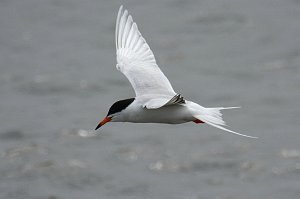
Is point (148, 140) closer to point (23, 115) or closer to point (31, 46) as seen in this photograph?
point (23, 115)

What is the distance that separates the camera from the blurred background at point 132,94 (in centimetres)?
1361

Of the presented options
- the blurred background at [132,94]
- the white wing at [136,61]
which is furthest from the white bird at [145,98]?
the blurred background at [132,94]

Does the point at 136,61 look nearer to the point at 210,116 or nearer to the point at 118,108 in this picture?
the point at 118,108

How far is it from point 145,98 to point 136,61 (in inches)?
47.6

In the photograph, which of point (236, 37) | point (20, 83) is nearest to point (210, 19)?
point (236, 37)

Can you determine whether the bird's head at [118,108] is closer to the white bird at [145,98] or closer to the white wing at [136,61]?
the white bird at [145,98]

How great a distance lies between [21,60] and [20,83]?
1.16m

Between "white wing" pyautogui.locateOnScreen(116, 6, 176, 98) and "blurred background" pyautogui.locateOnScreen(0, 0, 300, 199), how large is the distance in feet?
14.3

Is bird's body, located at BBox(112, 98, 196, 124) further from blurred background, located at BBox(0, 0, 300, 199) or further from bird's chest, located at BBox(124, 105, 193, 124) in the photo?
blurred background, located at BBox(0, 0, 300, 199)

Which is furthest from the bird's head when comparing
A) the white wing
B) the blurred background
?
the blurred background

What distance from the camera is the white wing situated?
8.62m

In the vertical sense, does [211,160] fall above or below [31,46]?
below

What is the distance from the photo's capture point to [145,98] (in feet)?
26.4

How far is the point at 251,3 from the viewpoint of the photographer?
20250 millimetres
